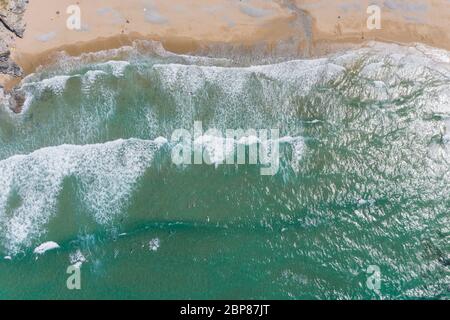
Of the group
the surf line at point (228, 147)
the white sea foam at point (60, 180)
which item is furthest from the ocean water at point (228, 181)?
the surf line at point (228, 147)

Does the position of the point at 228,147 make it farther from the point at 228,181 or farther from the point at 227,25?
the point at 227,25

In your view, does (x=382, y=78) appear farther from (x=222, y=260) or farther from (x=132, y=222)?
(x=132, y=222)

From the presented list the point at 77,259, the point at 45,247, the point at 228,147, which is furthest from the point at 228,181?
the point at 45,247

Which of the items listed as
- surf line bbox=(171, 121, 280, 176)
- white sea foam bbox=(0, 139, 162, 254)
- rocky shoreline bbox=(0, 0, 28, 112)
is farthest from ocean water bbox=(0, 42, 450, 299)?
rocky shoreline bbox=(0, 0, 28, 112)

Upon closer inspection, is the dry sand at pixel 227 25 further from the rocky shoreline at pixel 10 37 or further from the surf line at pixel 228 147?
the surf line at pixel 228 147

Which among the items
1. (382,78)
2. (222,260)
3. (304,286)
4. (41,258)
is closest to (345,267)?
(304,286)

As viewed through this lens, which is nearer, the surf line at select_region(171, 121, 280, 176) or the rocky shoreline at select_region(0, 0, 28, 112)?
the surf line at select_region(171, 121, 280, 176)

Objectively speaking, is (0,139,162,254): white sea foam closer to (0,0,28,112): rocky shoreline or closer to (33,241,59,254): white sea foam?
(33,241,59,254): white sea foam
